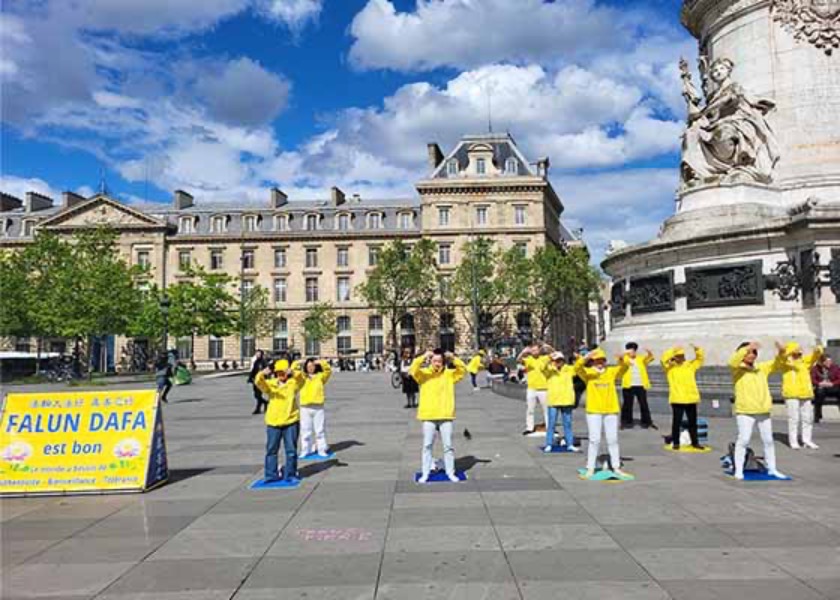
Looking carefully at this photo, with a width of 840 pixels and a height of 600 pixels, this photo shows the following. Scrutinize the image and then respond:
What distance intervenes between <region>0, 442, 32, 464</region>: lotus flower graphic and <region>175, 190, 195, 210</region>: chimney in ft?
246

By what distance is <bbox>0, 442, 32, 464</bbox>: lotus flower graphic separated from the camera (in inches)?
342

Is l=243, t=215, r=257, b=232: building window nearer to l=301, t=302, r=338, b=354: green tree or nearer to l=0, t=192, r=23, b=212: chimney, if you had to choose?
l=301, t=302, r=338, b=354: green tree

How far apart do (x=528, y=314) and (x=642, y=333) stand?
4799cm

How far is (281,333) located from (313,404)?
2533 inches

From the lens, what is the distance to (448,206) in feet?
230

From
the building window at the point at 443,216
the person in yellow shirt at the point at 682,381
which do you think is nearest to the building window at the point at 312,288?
the building window at the point at 443,216

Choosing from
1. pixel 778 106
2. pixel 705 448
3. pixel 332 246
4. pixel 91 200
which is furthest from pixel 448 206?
pixel 705 448

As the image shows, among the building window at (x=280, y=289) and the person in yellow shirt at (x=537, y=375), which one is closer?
the person in yellow shirt at (x=537, y=375)

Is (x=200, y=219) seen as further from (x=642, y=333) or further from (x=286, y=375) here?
(x=286, y=375)

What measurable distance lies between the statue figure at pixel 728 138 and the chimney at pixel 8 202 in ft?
273

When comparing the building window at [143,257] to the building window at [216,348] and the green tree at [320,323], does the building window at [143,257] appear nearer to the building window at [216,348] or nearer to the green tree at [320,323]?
the building window at [216,348]

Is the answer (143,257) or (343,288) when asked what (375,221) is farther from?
(143,257)

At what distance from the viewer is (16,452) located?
8719 mm

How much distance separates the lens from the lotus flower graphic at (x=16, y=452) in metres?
8.70
